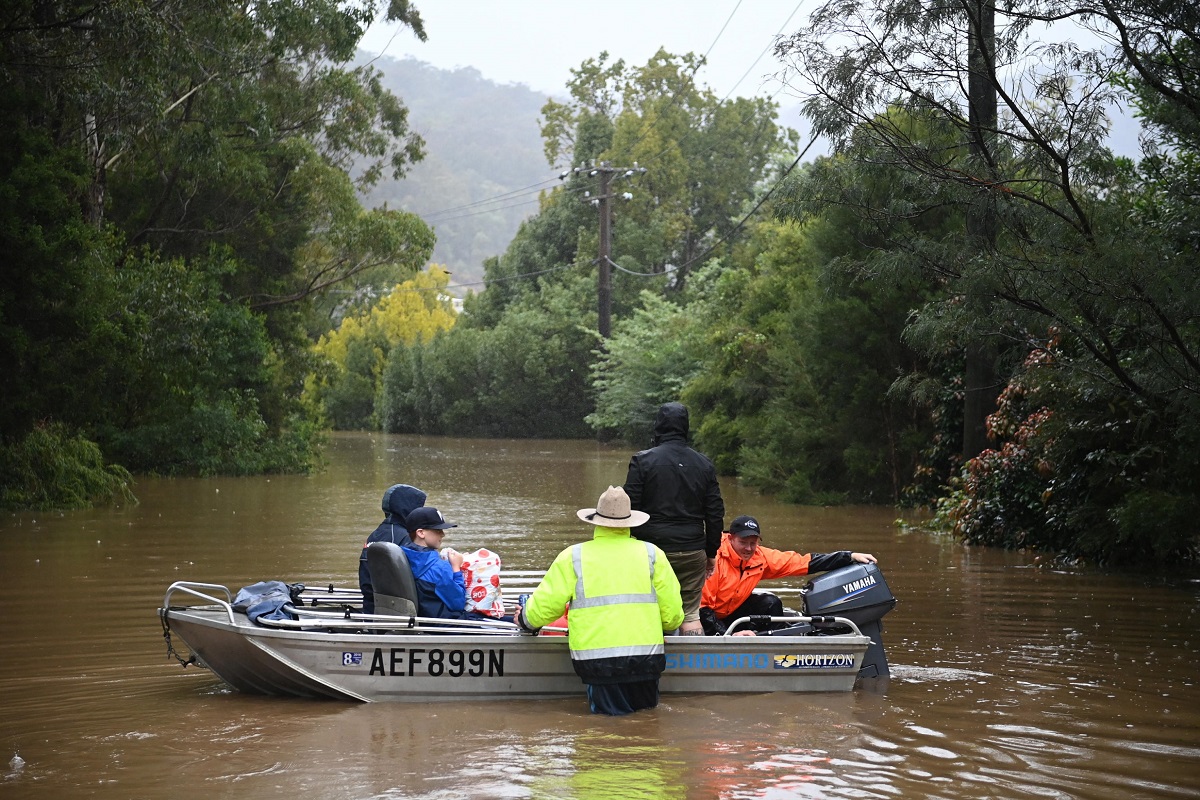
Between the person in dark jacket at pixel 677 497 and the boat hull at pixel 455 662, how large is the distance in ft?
1.25

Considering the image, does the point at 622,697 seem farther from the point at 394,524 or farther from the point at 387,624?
the point at 394,524

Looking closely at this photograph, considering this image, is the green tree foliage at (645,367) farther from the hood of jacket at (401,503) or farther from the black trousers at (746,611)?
the hood of jacket at (401,503)

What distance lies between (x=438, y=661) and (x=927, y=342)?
270 inches

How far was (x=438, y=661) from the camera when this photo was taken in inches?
344

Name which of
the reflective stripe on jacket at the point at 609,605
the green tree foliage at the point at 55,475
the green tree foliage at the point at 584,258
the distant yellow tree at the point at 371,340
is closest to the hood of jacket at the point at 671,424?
the reflective stripe on jacket at the point at 609,605

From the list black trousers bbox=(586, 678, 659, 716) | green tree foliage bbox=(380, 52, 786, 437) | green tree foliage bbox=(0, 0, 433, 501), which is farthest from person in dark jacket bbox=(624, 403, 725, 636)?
green tree foliage bbox=(380, 52, 786, 437)

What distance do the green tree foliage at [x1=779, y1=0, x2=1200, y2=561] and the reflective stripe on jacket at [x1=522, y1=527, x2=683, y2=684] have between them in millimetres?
4992

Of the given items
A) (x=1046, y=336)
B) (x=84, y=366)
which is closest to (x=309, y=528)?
(x=84, y=366)

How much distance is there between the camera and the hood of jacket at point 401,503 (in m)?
9.27

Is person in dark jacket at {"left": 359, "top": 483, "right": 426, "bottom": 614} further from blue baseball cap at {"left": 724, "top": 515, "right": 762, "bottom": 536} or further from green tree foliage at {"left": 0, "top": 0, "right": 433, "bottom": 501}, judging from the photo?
green tree foliage at {"left": 0, "top": 0, "right": 433, "bottom": 501}

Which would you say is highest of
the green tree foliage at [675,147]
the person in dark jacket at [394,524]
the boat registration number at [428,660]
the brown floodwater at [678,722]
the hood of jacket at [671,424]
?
the green tree foliage at [675,147]

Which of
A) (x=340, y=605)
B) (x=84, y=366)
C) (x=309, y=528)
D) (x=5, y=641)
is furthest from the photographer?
(x=84, y=366)

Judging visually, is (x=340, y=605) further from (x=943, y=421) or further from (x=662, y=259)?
(x=662, y=259)

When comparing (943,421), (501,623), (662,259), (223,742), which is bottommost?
(223,742)
